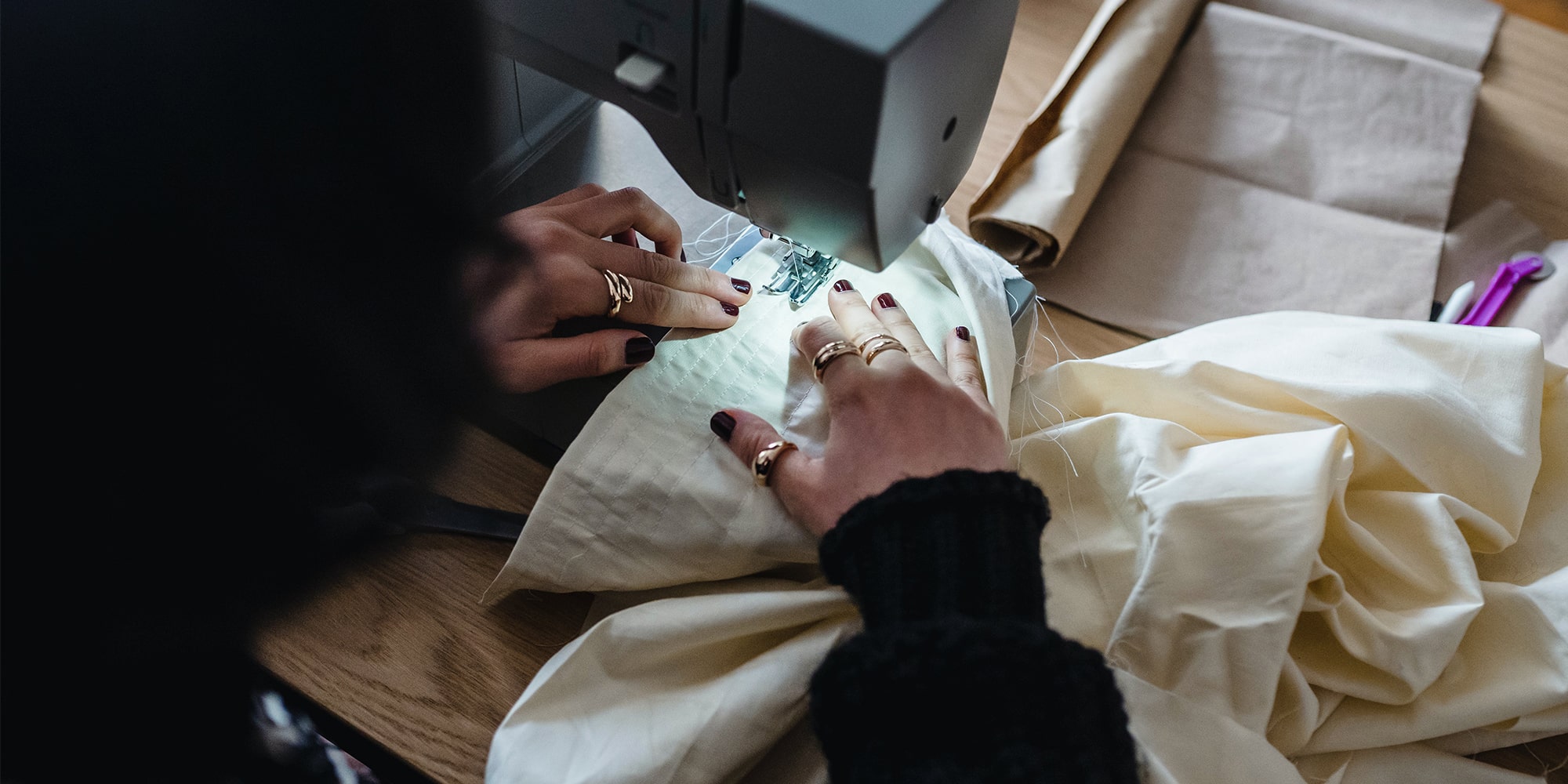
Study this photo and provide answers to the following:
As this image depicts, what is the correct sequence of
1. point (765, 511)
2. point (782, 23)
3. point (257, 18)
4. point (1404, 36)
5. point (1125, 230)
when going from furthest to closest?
point (1404, 36) < point (1125, 230) < point (765, 511) < point (782, 23) < point (257, 18)

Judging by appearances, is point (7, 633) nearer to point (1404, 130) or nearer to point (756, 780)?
point (756, 780)

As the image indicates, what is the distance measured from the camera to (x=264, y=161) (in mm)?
384

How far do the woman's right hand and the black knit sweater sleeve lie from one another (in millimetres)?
81

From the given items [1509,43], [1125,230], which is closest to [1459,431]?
[1125,230]

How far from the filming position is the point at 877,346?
72 centimetres

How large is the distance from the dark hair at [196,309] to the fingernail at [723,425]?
0.80 feet

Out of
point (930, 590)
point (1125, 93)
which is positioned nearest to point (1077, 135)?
point (1125, 93)

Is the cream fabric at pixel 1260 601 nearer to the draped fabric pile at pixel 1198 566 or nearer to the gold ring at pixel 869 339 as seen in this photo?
the draped fabric pile at pixel 1198 566

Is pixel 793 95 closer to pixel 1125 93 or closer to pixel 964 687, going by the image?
pixel 964 687

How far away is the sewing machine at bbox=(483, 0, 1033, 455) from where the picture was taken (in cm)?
54

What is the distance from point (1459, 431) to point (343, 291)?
2.35 ft

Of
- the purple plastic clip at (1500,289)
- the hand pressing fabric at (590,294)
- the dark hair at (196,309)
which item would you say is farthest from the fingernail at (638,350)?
the purple plastic clip at (1500,289)

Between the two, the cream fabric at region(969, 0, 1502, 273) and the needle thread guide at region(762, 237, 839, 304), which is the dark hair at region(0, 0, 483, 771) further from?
the cream fabric at region(969, 0, 1502, 273)

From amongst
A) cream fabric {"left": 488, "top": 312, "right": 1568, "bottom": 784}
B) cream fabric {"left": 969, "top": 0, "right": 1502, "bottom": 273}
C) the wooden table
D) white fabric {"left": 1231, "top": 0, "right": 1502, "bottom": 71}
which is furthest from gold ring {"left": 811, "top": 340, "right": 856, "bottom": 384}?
white fabric {"left": 1231, "top": 0, "right": 1502, "bottom": 71}
